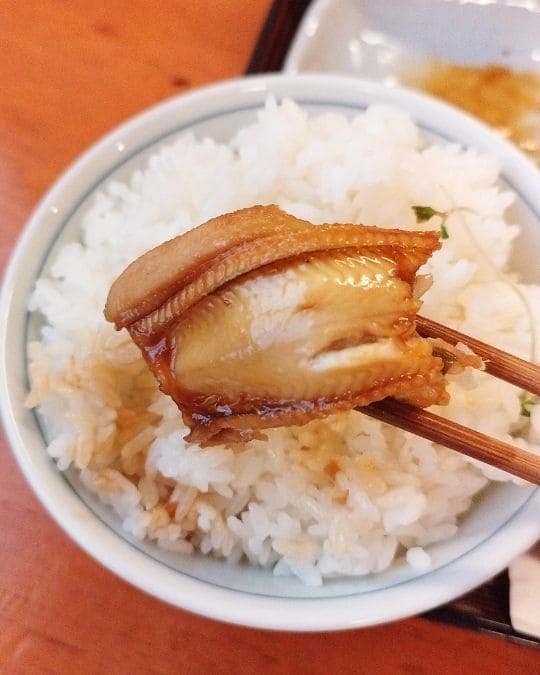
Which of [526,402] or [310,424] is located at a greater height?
[526,402]

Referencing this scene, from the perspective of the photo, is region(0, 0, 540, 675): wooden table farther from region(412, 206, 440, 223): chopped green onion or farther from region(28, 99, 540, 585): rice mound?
region(412, 206, 440, 223): chopped green onion

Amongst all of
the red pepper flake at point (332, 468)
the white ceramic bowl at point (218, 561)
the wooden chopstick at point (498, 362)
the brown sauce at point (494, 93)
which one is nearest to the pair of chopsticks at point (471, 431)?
the wooden chopstick at point (498, 362)

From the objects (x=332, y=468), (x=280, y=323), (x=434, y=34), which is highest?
(x=434, y=34)

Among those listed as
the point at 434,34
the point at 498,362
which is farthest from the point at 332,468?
the point at 434,34

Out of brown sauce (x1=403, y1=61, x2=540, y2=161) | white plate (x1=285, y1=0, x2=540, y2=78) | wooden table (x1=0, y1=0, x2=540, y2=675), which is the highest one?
white plate (x1=285, y1=0, x2=540, y2=78)

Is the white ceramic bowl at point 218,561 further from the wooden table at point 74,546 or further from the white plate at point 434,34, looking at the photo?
the white plate at point 434,34

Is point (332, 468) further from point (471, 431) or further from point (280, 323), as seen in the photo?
point (280, 323)

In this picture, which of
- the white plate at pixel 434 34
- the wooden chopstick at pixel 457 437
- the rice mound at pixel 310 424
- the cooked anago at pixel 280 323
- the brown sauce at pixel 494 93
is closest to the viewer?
the cooked anago at pixel 280 323

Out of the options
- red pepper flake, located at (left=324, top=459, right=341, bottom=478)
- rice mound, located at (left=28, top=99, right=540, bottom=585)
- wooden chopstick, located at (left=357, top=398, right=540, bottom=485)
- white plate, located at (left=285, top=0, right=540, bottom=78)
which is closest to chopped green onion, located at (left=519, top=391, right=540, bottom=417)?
rice mound, located at (left=28, top=99, right=540, bottom=585)
